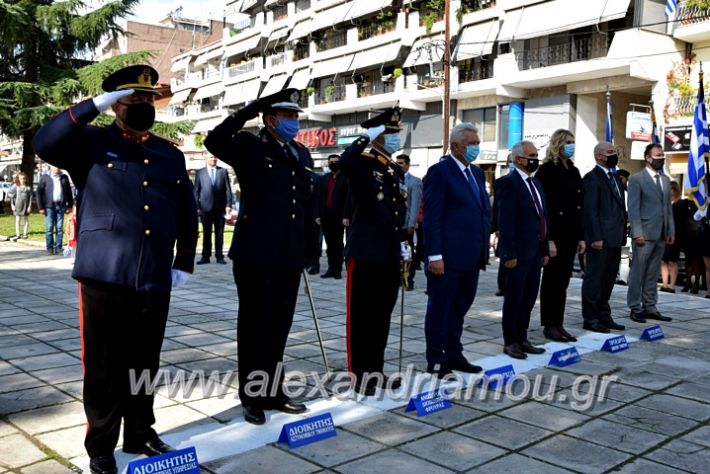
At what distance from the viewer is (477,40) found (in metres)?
30.1

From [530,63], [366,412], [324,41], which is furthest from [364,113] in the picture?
[366,412]

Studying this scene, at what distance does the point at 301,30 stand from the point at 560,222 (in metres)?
37.6

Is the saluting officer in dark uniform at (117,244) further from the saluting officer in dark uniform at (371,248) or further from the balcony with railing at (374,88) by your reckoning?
the balcony with railing at (374,88)

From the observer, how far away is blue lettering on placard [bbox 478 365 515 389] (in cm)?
547

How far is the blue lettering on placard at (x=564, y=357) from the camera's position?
20.2ft

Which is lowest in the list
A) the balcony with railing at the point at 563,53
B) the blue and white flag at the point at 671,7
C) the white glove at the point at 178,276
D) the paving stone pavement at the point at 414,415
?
the paving stone pavement at the point at 414,415

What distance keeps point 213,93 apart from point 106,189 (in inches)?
2041

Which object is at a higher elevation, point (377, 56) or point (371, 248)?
point (377, 56)

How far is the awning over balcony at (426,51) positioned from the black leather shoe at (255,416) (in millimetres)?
29008

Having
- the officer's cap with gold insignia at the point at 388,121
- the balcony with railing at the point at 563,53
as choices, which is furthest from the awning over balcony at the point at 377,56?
the officer's cap with gold insignia at the point at 388,121

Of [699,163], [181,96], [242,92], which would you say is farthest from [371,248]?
[181,96]

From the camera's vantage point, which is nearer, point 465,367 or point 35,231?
point 465,367

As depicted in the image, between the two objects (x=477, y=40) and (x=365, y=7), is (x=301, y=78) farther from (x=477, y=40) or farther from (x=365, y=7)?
(x=477, y=40)

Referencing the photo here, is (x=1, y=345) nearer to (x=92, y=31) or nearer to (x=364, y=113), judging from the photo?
(x=92, y=31)
